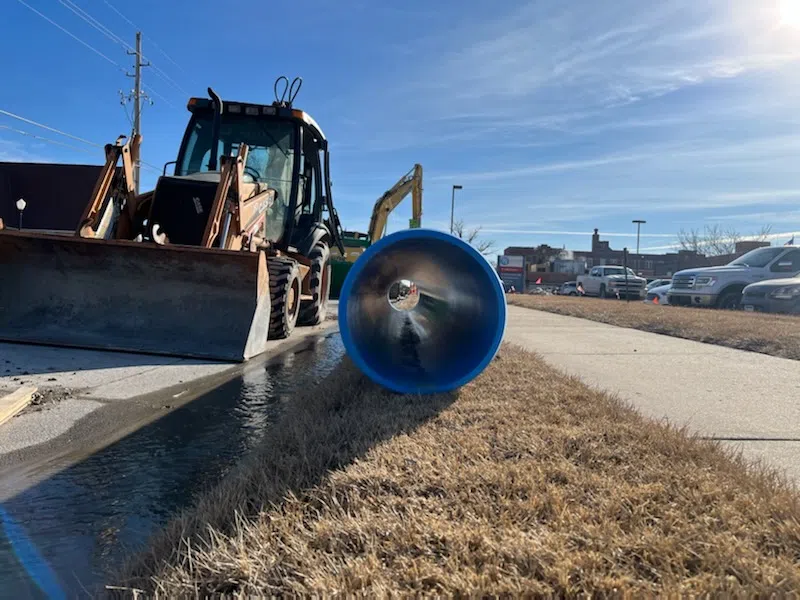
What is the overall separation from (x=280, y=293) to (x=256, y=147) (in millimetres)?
2549

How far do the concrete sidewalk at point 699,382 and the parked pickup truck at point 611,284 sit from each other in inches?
839

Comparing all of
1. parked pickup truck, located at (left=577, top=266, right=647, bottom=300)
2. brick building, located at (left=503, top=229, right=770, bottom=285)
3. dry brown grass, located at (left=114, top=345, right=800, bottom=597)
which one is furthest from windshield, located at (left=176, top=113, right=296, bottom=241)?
brick building, located at (left=503, top=229, right=770, bottom=285)

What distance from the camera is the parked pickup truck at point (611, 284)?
1224 inches

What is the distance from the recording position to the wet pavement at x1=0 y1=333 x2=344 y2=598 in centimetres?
210

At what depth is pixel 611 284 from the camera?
3188 centimetres

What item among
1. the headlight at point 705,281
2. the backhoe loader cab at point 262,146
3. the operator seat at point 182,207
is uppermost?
the backhoe loader cab at point 262,146

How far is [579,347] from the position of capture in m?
7.80

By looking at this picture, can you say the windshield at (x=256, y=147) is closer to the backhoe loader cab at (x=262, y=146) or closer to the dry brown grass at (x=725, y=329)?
the backhoe loader cab at (x=262, y=146)

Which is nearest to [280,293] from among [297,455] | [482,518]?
[297,455]

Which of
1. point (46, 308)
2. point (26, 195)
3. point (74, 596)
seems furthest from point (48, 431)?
point (26, 195)

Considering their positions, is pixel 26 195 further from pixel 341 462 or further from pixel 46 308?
pixel 341 462

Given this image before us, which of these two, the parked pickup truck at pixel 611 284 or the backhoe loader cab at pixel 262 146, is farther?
the parked pickup truck at pixel 611 284

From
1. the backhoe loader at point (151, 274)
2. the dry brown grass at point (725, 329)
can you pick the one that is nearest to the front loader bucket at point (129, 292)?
the backhoe loader at point (151, 274)

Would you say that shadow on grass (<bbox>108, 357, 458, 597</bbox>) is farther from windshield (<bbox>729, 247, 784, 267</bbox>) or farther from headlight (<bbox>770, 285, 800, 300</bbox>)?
windshield (<bbox>729, 247, 784, 267</bbox>)
